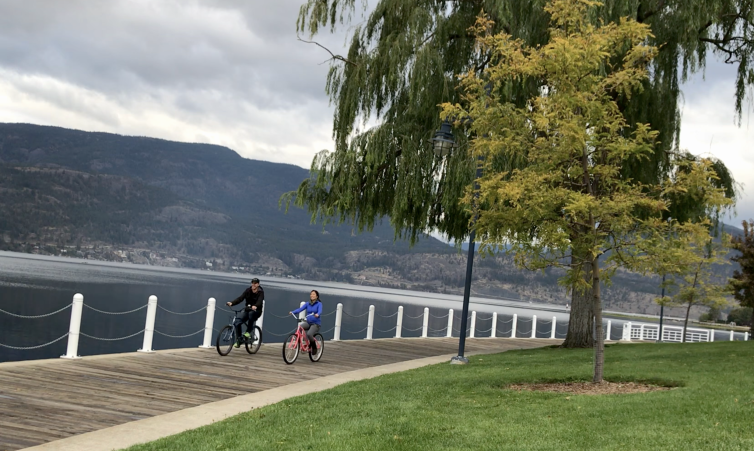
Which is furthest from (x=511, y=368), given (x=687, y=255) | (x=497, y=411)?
(x=497, y=411)

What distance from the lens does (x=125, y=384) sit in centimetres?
1135

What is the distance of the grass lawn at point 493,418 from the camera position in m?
6.92

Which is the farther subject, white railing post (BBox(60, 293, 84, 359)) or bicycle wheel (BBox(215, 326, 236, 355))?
bicycle wheel (BBox(215, 326, 236, 355))

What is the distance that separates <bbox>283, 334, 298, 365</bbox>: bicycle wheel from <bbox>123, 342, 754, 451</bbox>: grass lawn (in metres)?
3.38

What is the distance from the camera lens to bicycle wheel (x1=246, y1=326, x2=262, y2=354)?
55.4 ft

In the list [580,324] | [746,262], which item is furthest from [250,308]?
[746,262]

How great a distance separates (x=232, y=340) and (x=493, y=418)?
9295 millimetres

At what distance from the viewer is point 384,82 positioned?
20.3 m

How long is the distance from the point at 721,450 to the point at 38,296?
7254 centimetres

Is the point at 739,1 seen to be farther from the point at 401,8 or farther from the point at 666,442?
the point at 666,442

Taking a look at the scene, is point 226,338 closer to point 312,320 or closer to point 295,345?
point 295,345

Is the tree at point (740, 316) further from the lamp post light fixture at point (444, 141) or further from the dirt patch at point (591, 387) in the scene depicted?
the dirt patch at point (591, 387)

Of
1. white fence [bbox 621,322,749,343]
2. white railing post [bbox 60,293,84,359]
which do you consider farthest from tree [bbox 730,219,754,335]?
white railing post [bbox 60,293,84,359]

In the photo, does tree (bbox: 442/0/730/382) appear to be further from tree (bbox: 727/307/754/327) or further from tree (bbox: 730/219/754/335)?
tree (bbox: 727/307/754/327)
